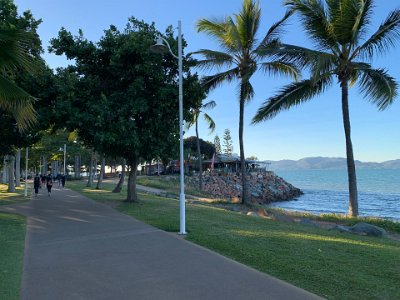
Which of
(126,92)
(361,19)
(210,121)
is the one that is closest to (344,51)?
(361,19)

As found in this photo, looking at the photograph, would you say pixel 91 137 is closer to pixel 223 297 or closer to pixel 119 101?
pixel 119 101

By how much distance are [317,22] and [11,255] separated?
14.4m

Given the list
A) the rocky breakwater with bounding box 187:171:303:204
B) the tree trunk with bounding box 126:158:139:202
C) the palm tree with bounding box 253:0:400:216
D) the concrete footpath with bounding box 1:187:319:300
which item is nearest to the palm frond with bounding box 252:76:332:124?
the palm tree with bounding box 253:0:400:216

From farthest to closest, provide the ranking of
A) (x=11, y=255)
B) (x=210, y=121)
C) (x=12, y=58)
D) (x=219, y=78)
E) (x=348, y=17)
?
(x=210, y=121)
(x=219, y=78)
(x=348, y=17)
(x=12, y=58)
(x=11, y=255)

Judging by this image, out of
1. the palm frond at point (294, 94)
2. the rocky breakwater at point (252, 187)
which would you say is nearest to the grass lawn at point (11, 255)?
the palm frond at point (294, 94)

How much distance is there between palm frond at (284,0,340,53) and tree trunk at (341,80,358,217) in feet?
5.79

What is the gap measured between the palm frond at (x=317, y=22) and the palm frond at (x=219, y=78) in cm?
527

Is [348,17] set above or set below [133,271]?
above

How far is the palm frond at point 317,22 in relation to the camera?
16.8m

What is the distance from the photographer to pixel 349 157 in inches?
672

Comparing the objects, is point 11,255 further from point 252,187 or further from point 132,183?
point 252,187

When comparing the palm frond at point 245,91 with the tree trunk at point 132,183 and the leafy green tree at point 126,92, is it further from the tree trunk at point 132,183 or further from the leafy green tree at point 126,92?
the tree trunk at point 132,183

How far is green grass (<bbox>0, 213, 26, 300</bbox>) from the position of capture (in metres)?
5.77

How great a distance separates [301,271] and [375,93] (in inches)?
476
